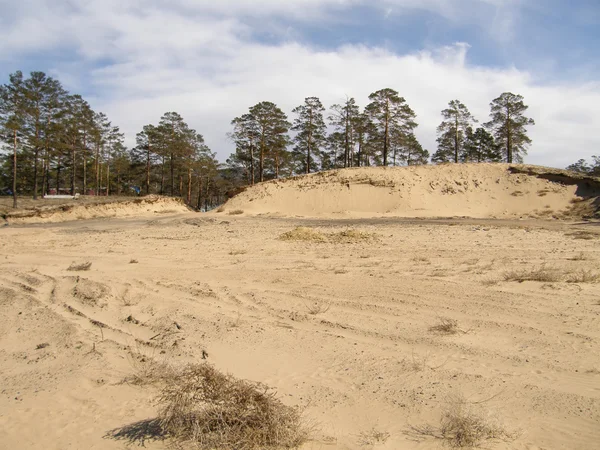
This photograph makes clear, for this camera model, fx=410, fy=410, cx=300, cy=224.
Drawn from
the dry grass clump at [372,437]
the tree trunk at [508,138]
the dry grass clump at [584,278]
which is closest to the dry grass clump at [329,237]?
the dry grass clump at [584,278]

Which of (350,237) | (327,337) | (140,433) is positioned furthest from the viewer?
(350,237)

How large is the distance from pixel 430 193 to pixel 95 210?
27.5 metres

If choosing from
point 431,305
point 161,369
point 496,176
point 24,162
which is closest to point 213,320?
point 161,369

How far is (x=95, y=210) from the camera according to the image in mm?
32656

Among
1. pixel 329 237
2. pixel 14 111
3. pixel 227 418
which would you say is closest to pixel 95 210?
pixel 14 111

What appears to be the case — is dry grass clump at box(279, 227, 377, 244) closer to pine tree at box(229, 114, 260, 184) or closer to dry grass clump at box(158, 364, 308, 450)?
dry grass clump at box(158, 364, 308, 450)

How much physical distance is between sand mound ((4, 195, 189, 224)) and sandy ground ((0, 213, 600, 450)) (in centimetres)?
2130

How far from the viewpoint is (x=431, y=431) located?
3293 mm

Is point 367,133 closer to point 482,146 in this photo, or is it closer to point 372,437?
point 482,146

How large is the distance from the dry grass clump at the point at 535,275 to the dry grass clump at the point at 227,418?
576cm

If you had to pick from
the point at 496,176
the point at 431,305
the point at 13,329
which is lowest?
the point at 13,329

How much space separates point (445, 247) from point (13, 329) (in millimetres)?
10398

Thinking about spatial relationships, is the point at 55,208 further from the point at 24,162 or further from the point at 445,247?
the point at 445,247

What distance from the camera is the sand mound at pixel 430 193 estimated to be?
31672mm
